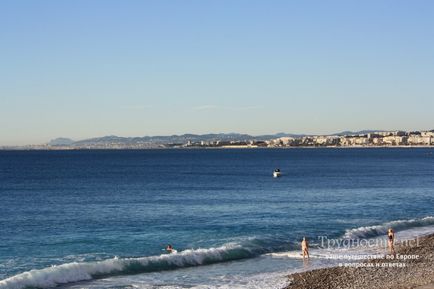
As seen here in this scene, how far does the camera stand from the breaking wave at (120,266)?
32.0 metres

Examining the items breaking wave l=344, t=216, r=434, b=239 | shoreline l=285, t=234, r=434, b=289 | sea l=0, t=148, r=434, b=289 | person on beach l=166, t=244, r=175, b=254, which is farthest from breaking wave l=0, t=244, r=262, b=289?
breaking wave l=344, t=216, r=434, b=239

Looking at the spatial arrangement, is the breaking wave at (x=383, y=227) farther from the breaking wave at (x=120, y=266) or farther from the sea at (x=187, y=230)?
the breaking wave at (x=120, y=266)

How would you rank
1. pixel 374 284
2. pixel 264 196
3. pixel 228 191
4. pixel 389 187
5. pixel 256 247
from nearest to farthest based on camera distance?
pixel 374 284 < pixel 256 247 < pixel 264 196 < pixel 228 191 < pixel 389 187

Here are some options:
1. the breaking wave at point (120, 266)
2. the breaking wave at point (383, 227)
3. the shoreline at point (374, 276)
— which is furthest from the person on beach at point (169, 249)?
the breaking wave at point (383, 227)

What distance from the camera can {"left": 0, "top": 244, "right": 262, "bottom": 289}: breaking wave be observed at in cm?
3198

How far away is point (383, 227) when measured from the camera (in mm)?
50438

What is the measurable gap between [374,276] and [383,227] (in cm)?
1989

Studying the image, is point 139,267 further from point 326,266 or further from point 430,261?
point 430,261

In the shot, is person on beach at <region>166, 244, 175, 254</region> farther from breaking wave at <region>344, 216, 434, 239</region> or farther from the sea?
breaking wave at <region>344, 216, 434, 239</region>

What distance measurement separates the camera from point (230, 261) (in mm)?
38438

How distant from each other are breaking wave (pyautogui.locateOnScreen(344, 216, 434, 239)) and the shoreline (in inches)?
420

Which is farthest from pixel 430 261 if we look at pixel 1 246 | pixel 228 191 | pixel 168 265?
pixel 228 191

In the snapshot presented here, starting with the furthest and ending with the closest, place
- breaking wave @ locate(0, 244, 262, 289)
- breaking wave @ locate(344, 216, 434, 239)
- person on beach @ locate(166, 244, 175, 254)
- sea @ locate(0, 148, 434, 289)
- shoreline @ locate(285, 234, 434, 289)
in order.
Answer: breaking wave @ locate(344, 216, 434, 239) < person on beach @ locate(166, 244, 175, 254) < sea @ locate(0, 148, 434, 289) < breaking wave @ locate(0, 244, 262, 289) < shoreline @ locate(285, 234, 434, 289)

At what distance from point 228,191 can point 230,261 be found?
45139 mm
